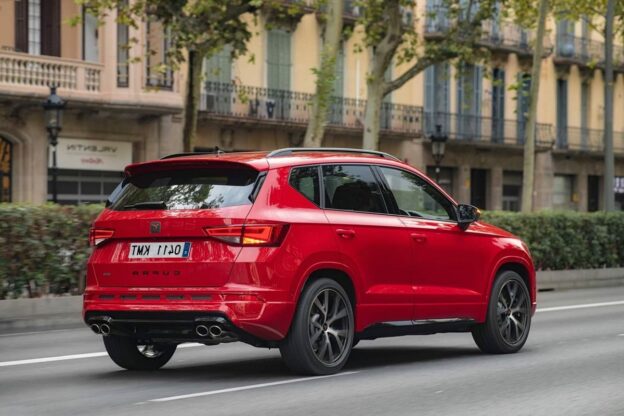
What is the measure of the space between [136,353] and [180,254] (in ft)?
4.46

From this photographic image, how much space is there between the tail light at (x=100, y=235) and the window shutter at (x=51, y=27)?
22980 mm

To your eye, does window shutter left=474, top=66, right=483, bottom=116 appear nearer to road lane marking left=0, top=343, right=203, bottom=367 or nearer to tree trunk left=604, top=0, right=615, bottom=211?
tree trunk left=604, top=0, right=615, bottom=211

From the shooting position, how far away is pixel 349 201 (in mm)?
10656

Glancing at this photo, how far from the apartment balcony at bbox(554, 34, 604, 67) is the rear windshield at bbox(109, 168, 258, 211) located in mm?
43274

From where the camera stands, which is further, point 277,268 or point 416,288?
point 416,288

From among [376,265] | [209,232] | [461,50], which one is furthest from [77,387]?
[461,50]

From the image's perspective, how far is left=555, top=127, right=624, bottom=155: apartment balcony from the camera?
53028 millimetres

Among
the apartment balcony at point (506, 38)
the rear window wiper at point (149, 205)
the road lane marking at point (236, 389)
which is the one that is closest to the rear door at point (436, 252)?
the road lane marking at point (236, 389)

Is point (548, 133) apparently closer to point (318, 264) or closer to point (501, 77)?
point (501, 77)

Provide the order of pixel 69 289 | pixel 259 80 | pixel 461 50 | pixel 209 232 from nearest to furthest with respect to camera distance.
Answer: pixel 209 232 < pixel 69 289 < pixel 461 50 < pixel 259 80

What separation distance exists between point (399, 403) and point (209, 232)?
1.95 meters

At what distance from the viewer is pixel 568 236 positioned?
1062 inches

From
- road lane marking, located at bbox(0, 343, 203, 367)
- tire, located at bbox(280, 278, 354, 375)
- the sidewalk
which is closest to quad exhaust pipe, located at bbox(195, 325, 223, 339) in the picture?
tire, located at bbox(280, 278, 354, 375)

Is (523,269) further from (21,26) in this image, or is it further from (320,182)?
(21,26)
